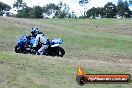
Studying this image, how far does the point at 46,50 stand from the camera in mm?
24578

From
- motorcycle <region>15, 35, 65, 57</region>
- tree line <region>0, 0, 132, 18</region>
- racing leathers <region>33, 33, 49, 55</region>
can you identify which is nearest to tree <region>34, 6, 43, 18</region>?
tree line <region>0, 0, 132, 18</region>

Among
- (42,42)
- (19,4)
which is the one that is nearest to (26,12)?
(19,4)

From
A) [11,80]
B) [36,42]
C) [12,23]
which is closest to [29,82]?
[11,80]

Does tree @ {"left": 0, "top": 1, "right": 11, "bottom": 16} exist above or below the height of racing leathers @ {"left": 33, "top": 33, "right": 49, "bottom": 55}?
below

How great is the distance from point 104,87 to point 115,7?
108555 mm

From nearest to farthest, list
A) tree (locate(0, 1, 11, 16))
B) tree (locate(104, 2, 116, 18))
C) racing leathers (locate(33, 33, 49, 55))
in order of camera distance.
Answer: racing leathers (locate(33, 33, 49, 55)) < tree (locate(0, 1, 11, 16)) < tree (locate(104, 2, 116, 18))

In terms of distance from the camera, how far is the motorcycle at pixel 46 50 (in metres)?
24.5

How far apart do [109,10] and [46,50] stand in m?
94.0

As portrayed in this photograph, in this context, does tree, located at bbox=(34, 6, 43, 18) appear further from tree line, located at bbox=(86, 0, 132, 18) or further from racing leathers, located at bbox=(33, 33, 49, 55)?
racing leathers, located at bbox=(33, 33, 49, 55)

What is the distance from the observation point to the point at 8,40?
34.9 m

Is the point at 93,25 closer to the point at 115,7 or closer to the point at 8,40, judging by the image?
the point at 8,40

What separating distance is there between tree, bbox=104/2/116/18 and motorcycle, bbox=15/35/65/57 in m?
92.3

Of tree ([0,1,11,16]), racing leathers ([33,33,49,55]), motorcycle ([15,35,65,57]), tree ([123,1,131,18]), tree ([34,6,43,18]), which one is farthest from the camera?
tree ([123,1,131,18])

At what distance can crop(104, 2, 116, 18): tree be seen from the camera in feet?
384
